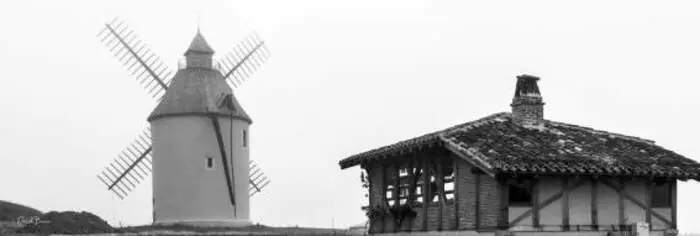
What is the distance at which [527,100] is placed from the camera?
28.0m

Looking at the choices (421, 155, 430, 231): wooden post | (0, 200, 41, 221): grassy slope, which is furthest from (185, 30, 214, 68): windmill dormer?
(421, 155, 430, 231): wooden post

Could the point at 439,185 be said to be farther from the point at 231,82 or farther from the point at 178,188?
the point at 231,82

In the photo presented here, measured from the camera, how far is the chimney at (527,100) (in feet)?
91.8

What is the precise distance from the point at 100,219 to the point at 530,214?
26049 millimetres

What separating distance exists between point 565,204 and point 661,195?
3.67m

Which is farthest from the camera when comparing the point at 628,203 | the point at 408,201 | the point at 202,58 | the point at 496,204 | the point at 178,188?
the point at 202,58

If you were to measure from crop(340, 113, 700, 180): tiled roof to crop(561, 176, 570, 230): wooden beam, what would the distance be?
0.55 m

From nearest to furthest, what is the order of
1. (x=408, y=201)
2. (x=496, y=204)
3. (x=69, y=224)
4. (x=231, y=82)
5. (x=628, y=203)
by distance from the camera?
1. (x=496, y=204)
2. (x=628, y=203)
3. (x=408, y=201)
4. (x=69, y=224)
5. (x=231, y=82)

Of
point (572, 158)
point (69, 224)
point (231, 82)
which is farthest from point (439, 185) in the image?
point (231, 82)

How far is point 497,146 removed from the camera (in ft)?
75.7

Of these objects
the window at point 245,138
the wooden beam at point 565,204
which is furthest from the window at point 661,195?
the window at point 245,138

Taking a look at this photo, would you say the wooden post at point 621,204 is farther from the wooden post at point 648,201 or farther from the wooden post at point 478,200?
the wooden post at point 478,200

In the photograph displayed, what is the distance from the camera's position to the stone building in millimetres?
22344

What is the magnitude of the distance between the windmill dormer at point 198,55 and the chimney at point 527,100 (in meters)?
23.4
